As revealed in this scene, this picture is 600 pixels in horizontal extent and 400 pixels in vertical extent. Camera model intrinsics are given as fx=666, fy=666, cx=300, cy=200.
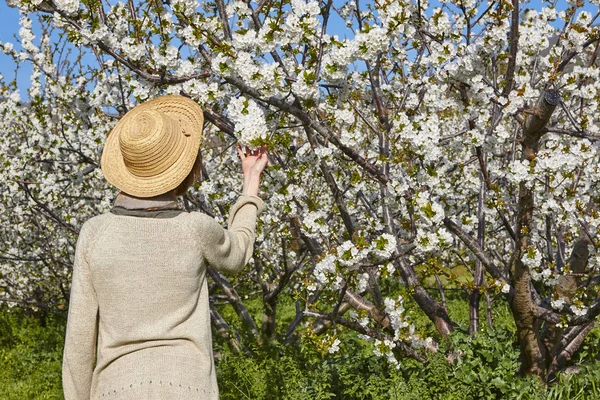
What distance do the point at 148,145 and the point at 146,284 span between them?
1.70 feet

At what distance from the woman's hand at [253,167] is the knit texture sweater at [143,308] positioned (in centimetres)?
43

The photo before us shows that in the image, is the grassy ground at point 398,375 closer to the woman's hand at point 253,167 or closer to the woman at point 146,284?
the woman's hand at point 253,167

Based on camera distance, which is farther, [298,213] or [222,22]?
[298,213]

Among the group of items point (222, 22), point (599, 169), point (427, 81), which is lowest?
point (599, 169)

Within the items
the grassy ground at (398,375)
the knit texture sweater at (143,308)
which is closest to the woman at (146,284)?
the knit texture sweater at (143,308)

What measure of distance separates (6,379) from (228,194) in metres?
3.70

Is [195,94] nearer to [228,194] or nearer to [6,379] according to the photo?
[228,194]

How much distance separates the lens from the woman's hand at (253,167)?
2.87 metres

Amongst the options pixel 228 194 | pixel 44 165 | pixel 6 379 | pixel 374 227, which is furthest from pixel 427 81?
pixel 6 379

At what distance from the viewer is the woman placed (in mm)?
2367

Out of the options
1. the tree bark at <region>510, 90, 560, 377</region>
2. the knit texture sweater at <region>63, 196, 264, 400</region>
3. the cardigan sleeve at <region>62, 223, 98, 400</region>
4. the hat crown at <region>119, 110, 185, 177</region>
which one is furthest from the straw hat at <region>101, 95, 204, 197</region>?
the tree bark at <region>510, 90, 560, 377</region>

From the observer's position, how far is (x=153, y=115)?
256 cm

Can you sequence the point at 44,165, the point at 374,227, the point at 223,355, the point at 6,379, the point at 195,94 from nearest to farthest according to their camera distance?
the point at 195,94
the point at 374,227
the point at 223,355
the point at 44,165
the point at 6,379

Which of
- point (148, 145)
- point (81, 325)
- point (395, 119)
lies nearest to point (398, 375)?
point (395, 119)
